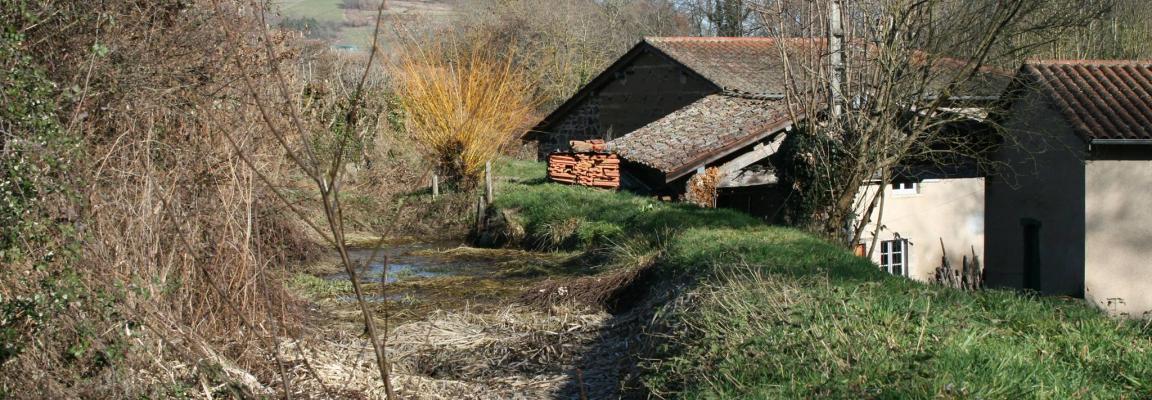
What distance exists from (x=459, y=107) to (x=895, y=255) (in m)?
9.57

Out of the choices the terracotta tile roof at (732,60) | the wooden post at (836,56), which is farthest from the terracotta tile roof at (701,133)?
the wooden post at (836,56)

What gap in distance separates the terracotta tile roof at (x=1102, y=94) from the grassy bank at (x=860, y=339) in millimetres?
9739

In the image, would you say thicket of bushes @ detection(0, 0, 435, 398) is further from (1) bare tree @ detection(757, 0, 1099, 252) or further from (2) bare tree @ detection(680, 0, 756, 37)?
(2) bare tree @ detection(680, 0, 756, 37)

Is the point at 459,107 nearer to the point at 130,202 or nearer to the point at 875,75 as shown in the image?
the point at 875,75

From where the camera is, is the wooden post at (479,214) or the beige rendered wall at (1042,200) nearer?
the beige rendered wall at (1042,200)

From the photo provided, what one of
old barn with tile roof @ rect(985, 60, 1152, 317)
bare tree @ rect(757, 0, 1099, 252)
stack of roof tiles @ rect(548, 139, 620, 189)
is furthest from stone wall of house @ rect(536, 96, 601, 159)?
bare tree @ rect(757, 0, 1099, 252)

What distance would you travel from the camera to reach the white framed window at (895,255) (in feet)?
71.8

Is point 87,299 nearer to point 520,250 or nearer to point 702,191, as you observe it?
point 520,250

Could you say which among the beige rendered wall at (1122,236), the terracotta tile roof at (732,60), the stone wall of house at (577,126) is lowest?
the beige rendered wall at (1122,236)

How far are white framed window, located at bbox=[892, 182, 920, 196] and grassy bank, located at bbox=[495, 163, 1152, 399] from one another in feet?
39.8

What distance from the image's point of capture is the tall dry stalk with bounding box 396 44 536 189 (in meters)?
21.1

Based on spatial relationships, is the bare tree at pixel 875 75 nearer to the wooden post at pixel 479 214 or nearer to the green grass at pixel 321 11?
the wooden post at pixel 479 214

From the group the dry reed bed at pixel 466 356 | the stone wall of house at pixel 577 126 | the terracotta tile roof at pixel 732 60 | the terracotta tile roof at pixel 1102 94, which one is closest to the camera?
the dry reed bed at pixel 466 356

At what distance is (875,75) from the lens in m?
13.0
